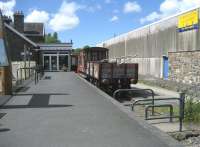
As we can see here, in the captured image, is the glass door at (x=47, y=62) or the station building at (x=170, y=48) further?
the glass door at (x=47, y=62)

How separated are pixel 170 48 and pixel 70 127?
23.4 m

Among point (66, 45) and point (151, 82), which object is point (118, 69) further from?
point (66, 45)

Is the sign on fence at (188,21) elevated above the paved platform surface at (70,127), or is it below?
above

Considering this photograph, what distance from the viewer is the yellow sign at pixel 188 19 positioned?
2703cm

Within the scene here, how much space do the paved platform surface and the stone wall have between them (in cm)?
1351

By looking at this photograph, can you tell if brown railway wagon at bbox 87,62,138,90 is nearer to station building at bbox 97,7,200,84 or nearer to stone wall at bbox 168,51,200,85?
stone wall at bbox 168,51,200,85

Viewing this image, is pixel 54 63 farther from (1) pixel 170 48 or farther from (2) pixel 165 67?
(1) pixel 170 48

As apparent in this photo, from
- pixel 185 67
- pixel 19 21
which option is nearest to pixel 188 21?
pixel 185 67

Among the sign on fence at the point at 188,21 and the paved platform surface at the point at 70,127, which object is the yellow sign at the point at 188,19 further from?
the paved platform surface at the point at 70,127

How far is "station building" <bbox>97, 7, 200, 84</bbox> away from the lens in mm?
27406

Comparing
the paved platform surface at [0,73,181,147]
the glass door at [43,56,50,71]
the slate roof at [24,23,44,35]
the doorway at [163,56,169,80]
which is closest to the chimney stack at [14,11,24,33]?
the glass door at [43,56,50,71]

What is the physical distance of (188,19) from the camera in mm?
27953

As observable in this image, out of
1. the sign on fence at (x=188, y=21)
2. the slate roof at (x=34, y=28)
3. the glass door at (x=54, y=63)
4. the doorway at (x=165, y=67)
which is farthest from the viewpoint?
the slate roof at (x=34, y=28)

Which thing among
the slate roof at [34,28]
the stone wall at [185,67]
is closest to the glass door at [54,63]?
the slate roof at [34,28]
